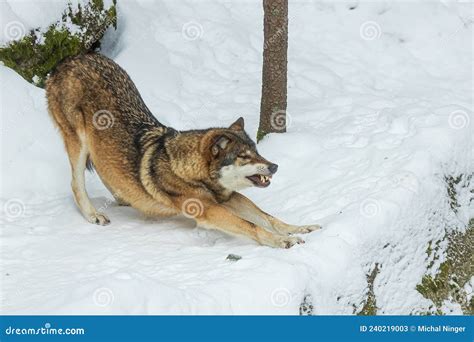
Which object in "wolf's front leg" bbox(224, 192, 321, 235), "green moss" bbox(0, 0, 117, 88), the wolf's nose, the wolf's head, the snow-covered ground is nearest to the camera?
the snow-covered ground

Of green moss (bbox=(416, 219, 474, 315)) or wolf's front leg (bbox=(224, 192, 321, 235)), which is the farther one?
green moss (bbox=(416, 219, 474, 315))

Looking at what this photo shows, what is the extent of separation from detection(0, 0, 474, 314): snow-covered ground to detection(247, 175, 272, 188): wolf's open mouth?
1.82 feet

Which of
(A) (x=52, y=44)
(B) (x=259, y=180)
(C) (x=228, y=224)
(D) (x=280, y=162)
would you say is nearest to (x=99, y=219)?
(C) (x=228, y=224)

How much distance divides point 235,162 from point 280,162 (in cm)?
151

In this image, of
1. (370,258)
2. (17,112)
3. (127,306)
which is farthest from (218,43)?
(127,306)

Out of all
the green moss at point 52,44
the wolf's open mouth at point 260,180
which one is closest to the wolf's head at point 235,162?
the wolf's open mouth at point 260,180

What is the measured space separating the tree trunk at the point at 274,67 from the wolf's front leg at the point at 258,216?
1.77m

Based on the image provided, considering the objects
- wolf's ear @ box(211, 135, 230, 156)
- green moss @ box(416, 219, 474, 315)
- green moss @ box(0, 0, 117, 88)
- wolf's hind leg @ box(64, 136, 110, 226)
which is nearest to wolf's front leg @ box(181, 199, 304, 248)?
wolf's ear @ box(211, 135, 230, 156)

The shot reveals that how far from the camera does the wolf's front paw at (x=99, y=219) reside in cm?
722

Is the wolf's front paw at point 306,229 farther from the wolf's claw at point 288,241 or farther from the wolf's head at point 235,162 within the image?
the wolf's head at point 235,162

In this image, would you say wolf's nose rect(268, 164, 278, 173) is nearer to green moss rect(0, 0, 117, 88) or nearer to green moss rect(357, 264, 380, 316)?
green moss rect(357, 264, 380, 316)

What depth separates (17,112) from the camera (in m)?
8.33

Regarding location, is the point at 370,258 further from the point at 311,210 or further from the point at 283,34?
the point at 283,34

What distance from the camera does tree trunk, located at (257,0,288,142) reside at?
8211 millimetres
